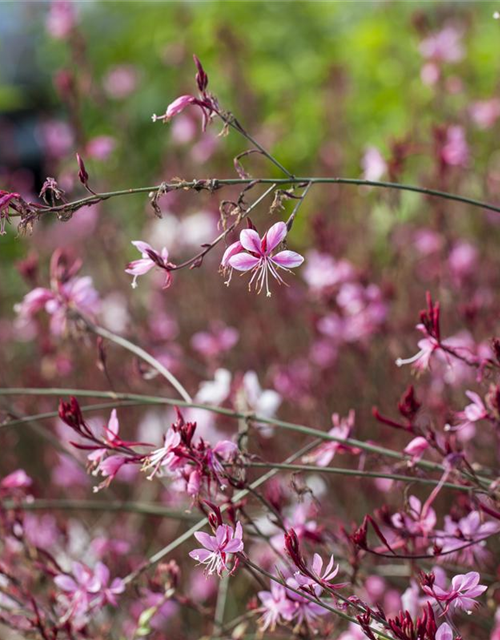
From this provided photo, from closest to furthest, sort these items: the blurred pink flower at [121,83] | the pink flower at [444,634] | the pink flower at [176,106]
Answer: the pink flower at [444,634]
the pink flower at [176,106]
the blurred pink flower at [121,83]

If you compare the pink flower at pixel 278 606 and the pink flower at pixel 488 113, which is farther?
the pink flower at pixel 488 113

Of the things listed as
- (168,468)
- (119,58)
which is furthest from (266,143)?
(168,468)

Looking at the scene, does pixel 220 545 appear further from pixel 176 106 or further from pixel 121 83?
pixel 121 83

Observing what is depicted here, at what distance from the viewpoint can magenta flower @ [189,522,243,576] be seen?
1.25 metres

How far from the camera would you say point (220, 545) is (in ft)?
4.17

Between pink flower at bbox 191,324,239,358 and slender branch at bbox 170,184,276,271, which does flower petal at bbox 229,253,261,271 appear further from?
pink flower at bbox 191,324,239,358

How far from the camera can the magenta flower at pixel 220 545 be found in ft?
4.09

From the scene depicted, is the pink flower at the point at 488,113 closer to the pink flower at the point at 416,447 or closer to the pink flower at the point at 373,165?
the pink flower at the point at 373,165

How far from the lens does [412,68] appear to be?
5117mm

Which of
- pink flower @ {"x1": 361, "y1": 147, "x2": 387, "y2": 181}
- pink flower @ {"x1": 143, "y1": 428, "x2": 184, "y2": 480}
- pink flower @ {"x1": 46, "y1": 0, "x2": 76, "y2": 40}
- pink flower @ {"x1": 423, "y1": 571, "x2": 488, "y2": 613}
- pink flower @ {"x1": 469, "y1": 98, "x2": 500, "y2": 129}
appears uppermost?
pink flower @ {"x1": 46, "y1": 0, "x2": 76, "y2": 40}

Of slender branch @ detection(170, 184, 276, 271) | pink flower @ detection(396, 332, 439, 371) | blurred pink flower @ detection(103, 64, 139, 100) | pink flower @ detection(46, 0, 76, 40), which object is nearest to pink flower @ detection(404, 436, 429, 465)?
pink flower @ detection(396, 332, 439, 371)

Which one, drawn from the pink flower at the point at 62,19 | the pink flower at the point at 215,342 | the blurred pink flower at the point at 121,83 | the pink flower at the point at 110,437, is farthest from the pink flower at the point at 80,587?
the blurred pink flower at the point at 121,83

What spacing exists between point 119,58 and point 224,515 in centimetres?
597

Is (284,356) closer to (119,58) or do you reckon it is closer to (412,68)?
(412,68)
